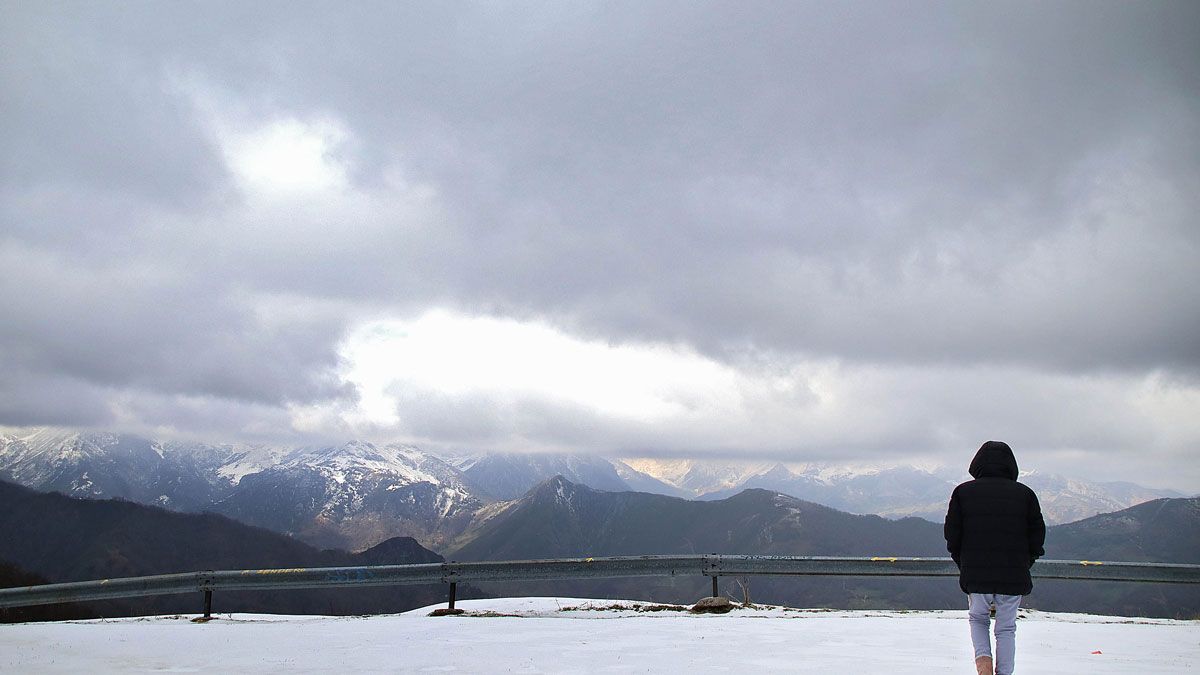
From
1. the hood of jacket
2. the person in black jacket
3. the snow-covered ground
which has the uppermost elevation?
the hood of jacket

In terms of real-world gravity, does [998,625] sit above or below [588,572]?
above

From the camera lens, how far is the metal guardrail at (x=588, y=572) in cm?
1487

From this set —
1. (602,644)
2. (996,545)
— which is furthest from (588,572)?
(996,545)

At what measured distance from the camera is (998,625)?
738 centimetres

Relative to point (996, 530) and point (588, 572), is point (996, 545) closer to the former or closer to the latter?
point (996, 530)

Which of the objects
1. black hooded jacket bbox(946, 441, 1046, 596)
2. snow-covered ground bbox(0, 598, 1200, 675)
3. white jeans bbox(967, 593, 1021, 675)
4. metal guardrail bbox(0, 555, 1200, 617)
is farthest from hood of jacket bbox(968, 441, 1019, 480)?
metal guardrail bbox(0, 555, 1200, 617)

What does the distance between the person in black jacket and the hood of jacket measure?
0.01 metres

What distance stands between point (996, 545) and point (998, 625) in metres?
0.74

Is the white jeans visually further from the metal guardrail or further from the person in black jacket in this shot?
the metal guardrail

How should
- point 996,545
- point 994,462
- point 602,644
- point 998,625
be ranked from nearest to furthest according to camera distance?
point 998,625 < point 996,545 < point 994,462 < point 602,644

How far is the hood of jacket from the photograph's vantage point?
7.91m

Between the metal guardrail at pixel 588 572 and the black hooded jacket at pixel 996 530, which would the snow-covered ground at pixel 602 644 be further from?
the black hooded jacket at pixel 996 530

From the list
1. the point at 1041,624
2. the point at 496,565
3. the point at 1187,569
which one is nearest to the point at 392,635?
the point at 496,565

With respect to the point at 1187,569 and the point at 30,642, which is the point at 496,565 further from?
the point at 1187,569
